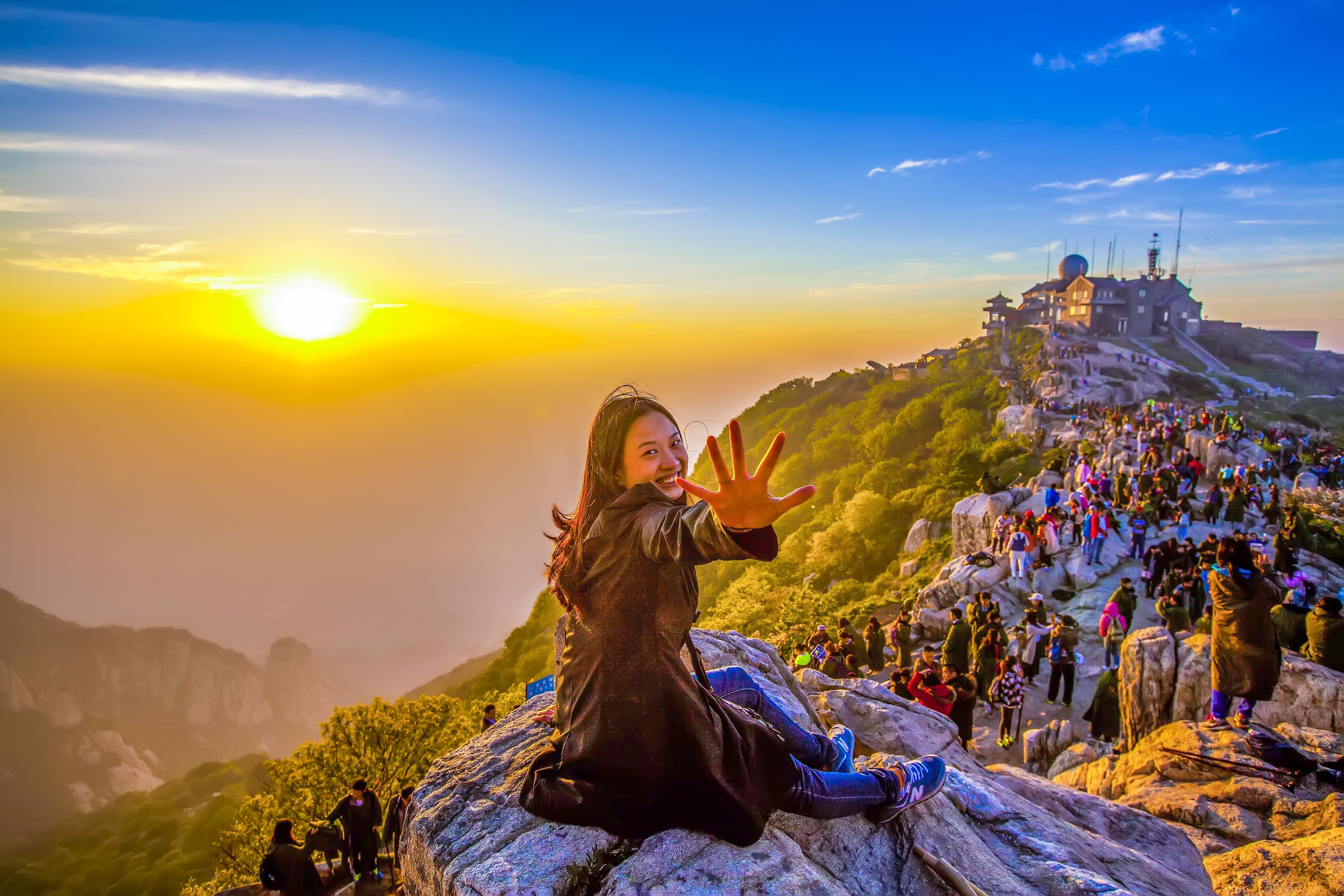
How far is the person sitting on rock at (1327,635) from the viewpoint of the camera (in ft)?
29.6

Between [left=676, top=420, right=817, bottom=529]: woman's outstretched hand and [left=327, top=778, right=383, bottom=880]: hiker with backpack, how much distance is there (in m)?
8.62

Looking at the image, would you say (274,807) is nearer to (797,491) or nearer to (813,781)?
(813,781)

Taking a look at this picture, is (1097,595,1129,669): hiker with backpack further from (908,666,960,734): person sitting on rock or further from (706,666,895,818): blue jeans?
(706,666,895,818): blue jeans

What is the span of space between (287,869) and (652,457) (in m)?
Answer: 8.65

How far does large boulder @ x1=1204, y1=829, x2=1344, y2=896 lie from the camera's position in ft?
17.3

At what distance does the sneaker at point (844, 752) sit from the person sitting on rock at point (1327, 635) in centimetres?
864

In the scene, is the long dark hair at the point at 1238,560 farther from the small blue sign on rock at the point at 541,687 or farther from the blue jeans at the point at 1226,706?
the small blue sign on rock at the point at 541,687

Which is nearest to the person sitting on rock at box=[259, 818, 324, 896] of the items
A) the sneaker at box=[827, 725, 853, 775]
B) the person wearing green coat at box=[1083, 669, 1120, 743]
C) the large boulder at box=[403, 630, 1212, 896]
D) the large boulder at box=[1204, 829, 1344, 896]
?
the large boulder at box=[403, 630, 1212, 896]

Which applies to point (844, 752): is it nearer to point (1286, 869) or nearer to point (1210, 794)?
point (1286, 869)

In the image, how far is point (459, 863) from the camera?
337 cm

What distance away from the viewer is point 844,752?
13.3ft

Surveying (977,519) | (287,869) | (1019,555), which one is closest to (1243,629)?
(287,869)

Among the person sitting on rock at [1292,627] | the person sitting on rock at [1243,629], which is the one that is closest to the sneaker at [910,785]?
the person sitting on rock at [1243,629]

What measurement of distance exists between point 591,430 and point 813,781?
83.5 inches
